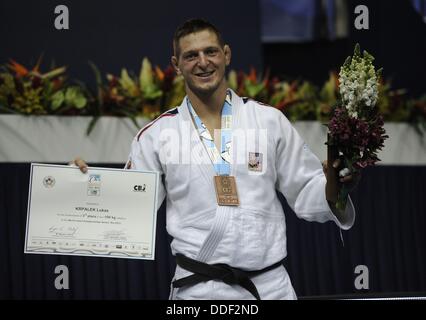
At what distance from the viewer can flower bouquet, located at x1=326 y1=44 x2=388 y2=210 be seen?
7.30ft

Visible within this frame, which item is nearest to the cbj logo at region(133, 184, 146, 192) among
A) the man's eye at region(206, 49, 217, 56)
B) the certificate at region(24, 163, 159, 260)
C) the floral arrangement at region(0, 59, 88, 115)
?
the certificate at region(24, 163, 159, 260)

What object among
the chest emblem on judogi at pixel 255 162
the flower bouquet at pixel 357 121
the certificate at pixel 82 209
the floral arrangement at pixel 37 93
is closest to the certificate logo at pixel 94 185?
the certificate at pixel 82 209

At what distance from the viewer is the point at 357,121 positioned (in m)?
2.23

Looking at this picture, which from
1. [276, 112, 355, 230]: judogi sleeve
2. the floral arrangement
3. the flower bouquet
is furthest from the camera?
the floral arrangement

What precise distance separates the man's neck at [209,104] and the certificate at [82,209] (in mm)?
270

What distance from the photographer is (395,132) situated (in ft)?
12.8

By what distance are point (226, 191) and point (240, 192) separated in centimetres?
5

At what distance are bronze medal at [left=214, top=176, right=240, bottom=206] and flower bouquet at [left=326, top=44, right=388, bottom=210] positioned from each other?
0.34 meters

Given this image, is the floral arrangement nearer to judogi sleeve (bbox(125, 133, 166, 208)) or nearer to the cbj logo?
judogi sleeve (bbox(125, 133, 166, 208))

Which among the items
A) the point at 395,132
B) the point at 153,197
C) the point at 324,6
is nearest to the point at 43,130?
the point at 153,197

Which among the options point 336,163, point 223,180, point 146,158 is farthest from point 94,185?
point 336,163

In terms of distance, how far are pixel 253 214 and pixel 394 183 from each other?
1627 mm

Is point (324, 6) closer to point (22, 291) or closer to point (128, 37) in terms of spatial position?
point (128, 37)

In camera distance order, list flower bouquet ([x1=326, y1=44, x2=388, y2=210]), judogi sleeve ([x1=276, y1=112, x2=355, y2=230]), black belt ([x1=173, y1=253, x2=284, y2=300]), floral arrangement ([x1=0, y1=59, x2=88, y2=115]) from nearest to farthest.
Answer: flower bouquet ([x1=326, y1=44, x2=388, y2=210])
black belt ([x1=173, y1=253, x2=284, y2=300])
judogi sleeve ([x1=276, y1=112, x2=355, y2=230])
floral arrangement ([x1=0, y1=59, x2=88, y2=115])
